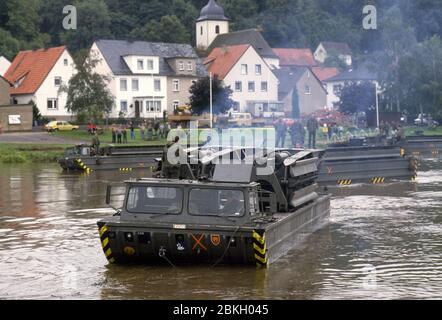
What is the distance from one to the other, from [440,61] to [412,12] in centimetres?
2694

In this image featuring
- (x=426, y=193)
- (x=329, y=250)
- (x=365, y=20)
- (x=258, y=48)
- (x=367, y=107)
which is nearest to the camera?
(x=329, y=250)

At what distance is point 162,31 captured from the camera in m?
107

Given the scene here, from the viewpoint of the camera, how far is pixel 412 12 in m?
36.6

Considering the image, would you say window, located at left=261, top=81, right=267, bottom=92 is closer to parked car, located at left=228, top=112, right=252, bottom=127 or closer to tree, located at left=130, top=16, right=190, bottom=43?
parked car, located at left=228, top=112, right=252, bottom=127

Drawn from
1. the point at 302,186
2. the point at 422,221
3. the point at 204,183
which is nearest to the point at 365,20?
the point at 422,221

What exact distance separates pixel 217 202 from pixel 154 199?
3.56 ft

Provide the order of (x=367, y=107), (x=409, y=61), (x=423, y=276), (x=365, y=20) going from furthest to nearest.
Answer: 1. (x=367, y=107)
2. (x=409, y=61)
3. (x=365, y=20)
4. (x=423, y=276)

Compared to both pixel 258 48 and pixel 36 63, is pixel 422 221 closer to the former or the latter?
pixel 36 63

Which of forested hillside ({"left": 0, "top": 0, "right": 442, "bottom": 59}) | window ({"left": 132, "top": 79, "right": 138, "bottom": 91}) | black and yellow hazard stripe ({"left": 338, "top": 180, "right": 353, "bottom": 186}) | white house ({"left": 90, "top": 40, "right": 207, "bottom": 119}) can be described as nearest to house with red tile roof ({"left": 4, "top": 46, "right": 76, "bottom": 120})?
white house ({"left": 90, "top": 40, "right": 207, "bottom": 119})

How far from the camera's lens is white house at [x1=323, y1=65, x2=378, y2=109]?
72.0m

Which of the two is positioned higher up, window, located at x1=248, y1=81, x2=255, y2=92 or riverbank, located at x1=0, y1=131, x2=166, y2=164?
window, located at x1=248, y1=81, x2=255, y2=92

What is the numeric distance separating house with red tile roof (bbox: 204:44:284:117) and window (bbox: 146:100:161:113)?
572 cm

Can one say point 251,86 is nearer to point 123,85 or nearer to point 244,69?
point 244,69

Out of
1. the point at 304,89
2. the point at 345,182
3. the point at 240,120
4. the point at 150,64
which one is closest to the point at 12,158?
the point at 240,120
